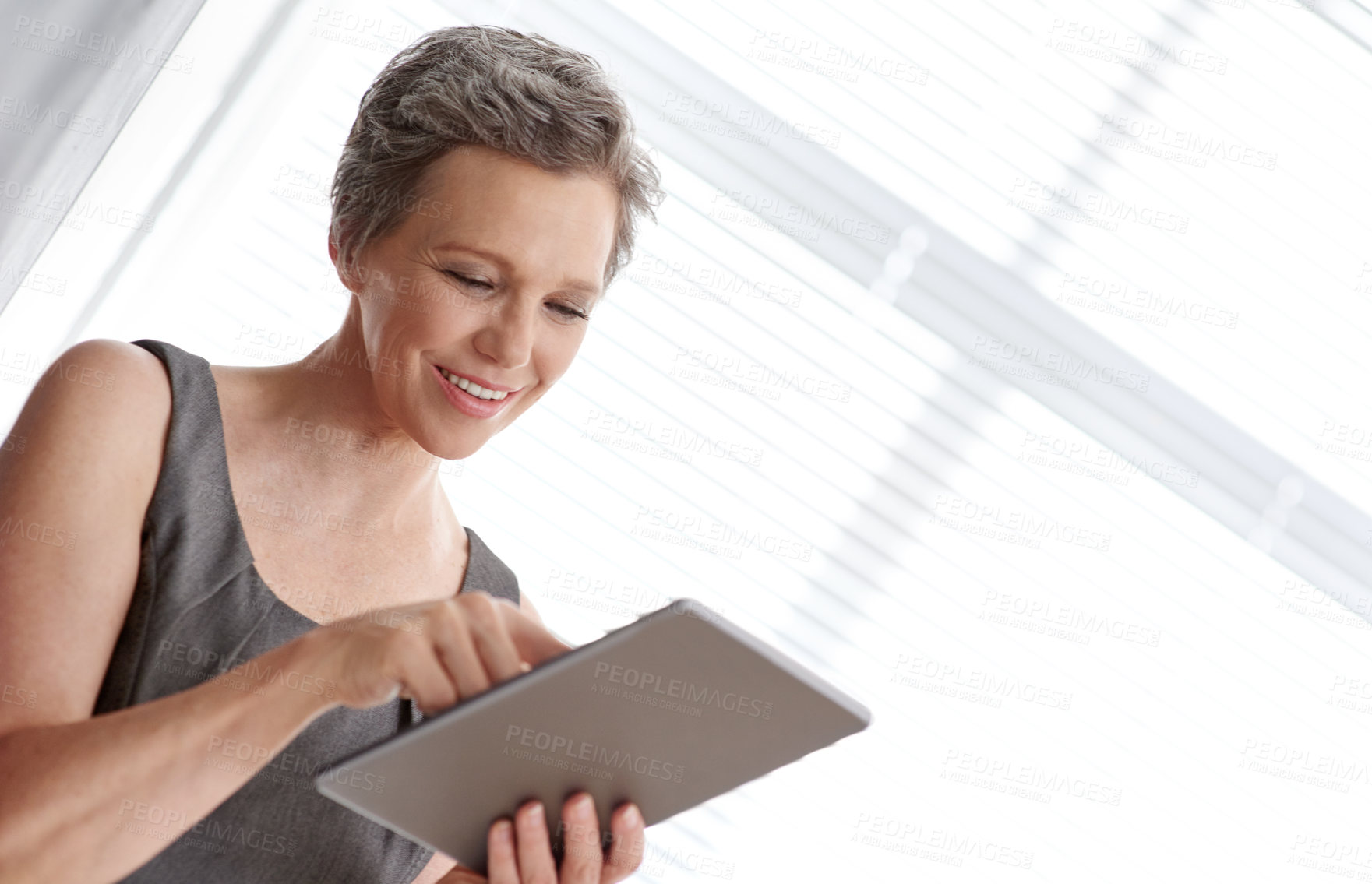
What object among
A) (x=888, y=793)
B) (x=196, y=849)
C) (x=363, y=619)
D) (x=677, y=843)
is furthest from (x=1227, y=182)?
(x=196, y=849)

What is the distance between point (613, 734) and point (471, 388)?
50 centimetres

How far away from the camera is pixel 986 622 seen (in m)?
2.46

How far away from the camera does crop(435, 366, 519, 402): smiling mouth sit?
1.21 m

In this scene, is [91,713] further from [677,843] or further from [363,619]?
[677,843]

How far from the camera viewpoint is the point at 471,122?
1.17 m

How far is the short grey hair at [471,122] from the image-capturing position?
1182 millimetres
